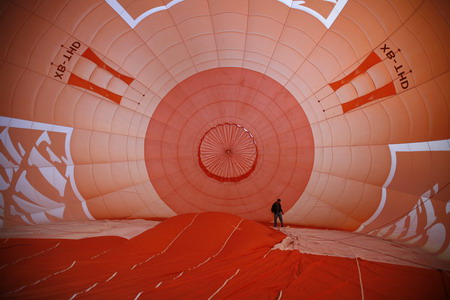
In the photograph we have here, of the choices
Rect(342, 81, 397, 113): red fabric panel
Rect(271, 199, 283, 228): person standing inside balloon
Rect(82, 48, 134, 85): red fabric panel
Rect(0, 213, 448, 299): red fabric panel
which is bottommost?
Rect(0, 213, 448, 299): red fabric panel

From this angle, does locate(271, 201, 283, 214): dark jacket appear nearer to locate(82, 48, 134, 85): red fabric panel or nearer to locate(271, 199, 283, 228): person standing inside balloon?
locate(271, 199, 283, 228): person standing inside balloon

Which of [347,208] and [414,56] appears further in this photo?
[347,208]

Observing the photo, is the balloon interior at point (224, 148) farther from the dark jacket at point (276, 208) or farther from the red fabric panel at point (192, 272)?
the dark jacket at point (276, 208)

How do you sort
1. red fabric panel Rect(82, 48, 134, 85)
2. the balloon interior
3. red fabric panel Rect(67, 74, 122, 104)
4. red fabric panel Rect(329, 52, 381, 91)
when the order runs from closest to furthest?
the balloon interior
red fabric panel Rect(329, 52, 381, 91)
red fabric panel Rect(82, 48, 134, 85)
red fabric panel Rect(67, 74, 122, 104)

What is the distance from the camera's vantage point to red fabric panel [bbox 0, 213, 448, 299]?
2.23 metres

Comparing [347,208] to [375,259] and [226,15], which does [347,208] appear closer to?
[375,259]

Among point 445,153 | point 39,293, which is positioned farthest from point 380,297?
point 39,293

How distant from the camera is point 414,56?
3.29 m

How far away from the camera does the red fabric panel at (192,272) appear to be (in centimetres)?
223

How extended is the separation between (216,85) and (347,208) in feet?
12.2

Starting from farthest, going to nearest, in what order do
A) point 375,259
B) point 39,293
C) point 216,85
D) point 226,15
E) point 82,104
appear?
point 216,85
point 82,104
point 226,15
point 375,259
point 39,293

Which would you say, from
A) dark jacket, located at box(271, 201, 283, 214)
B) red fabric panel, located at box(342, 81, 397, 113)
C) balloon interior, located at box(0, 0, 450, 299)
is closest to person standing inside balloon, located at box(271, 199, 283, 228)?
dark jacket, located at box(271, 201, 283, 214)

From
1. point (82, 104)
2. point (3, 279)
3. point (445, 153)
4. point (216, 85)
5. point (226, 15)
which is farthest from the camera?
point (216, 85)

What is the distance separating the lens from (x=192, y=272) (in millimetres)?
2756
